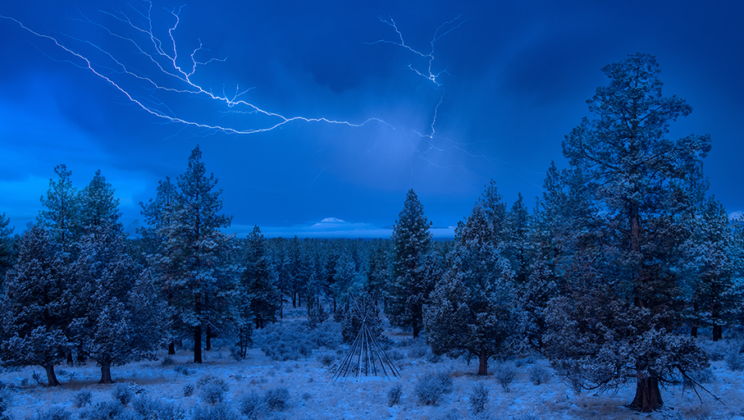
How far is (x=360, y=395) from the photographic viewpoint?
14.8 meters

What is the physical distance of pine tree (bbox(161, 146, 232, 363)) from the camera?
A: 2080 centimetres

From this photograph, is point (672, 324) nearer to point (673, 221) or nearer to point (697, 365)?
point (697, 365)

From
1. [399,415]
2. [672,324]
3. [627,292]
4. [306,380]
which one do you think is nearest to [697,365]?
[672,324]

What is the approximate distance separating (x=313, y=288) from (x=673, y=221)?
1969 inches

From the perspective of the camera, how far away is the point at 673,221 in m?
10.4

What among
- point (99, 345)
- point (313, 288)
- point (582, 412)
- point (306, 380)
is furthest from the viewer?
point (313, 288)

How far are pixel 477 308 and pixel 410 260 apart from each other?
1402 cm

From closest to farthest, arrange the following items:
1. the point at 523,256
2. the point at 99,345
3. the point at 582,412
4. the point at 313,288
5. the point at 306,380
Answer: the point at 582,412
the point at 99,345
the point at 306,380
the point at 523,256
the point at 313,288

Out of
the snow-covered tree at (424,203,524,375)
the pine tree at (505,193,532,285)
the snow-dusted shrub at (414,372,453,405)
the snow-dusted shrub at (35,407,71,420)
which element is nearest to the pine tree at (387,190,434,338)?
the pine tree at (505,193,532,285)

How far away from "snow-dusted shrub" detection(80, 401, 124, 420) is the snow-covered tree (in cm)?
1265

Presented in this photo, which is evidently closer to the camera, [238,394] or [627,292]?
[627,292]

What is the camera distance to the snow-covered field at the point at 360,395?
37.2ft

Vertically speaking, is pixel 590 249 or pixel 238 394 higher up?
pixel 590 249

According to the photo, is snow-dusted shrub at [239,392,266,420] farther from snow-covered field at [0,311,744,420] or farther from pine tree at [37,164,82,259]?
pine tree at [37,164,82,259]
